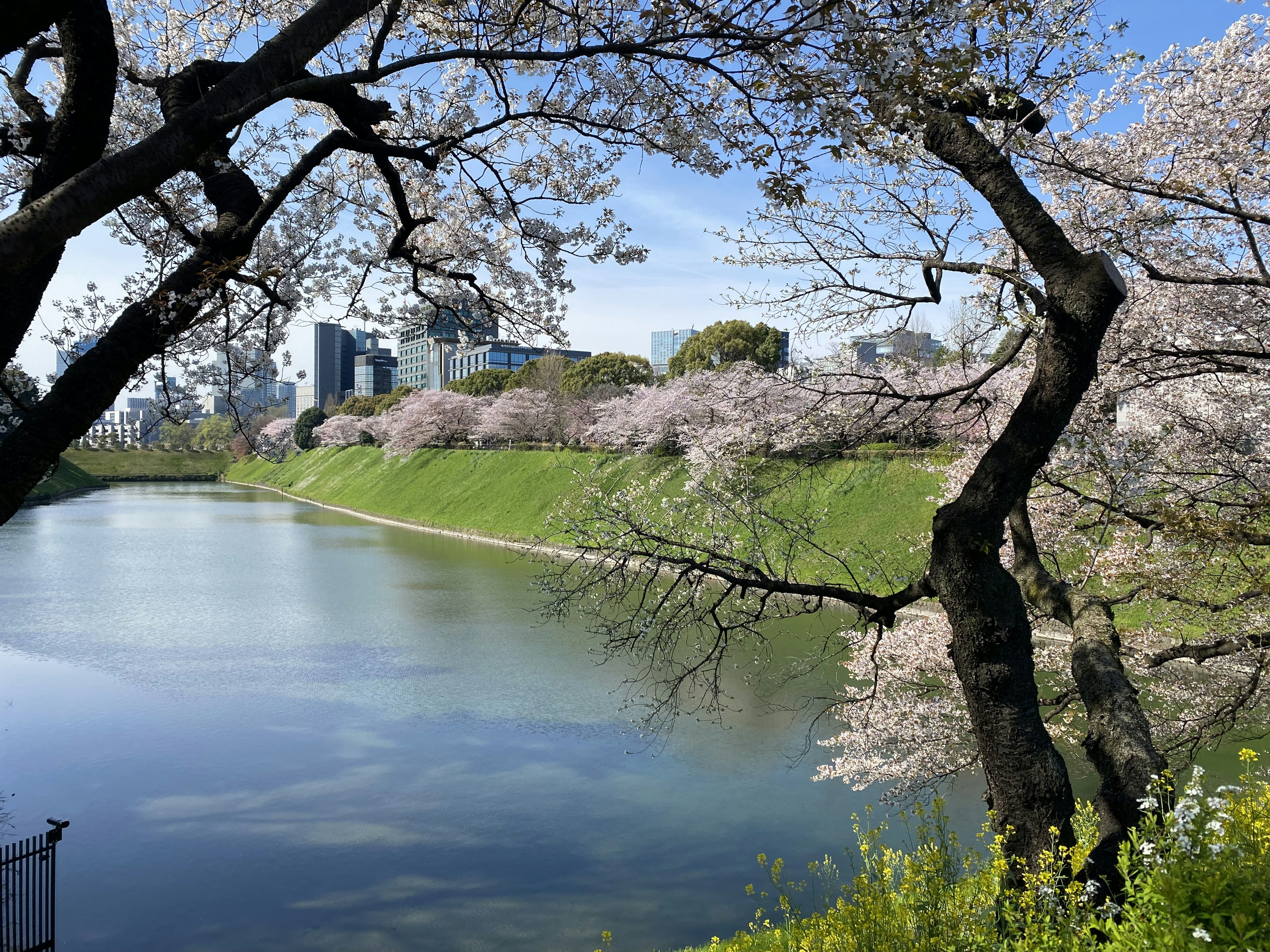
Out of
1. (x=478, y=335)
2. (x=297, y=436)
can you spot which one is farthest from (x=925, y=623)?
(x=297, y=436)

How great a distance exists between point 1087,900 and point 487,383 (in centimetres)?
4527

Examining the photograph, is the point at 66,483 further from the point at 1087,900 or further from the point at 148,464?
the point at 1087,900

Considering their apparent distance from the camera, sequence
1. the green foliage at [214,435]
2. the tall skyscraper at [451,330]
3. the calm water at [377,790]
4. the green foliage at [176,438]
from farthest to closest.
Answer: the green foliage at [176,438] < the green foliage at [214,435] < the calm water at [377,790] < the tall skyscraper at [451,330]

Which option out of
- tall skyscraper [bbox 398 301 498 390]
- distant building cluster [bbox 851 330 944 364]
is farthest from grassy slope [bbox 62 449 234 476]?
distant building cluster [bbox 851 330 944 364]

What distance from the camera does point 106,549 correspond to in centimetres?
2167

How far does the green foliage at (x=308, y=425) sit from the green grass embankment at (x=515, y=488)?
3634 mm

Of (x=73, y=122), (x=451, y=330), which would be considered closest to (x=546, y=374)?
(x=451, y=330)

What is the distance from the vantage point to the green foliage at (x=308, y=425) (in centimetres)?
5619

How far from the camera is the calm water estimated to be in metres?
5.35

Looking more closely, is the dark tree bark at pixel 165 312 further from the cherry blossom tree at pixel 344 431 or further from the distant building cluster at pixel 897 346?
the cherry blossom tree at pixel 344 431

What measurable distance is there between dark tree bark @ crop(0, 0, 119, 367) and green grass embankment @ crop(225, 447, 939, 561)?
7.58 feet

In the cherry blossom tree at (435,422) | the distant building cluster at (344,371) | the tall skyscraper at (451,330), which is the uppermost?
the distant building cluster at (344,371)

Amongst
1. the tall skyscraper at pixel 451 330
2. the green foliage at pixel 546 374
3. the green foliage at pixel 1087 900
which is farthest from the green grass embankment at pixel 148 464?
the green foliage at pixel 1087 900

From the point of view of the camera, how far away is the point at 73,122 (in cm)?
315
